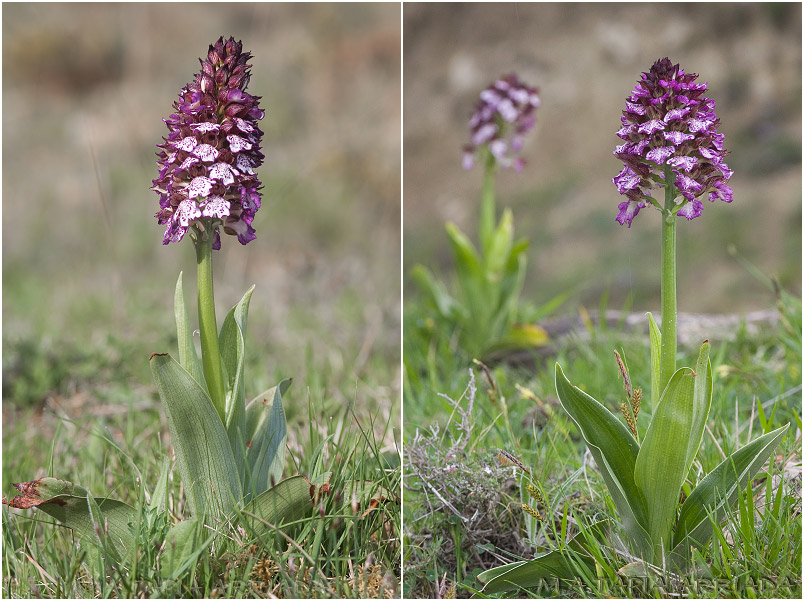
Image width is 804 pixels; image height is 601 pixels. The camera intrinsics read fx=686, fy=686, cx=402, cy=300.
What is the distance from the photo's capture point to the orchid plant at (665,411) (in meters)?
1.53

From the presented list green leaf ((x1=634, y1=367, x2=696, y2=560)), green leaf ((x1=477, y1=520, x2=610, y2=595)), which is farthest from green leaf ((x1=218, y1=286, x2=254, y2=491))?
green leaf ((x1=634, y1=367, x2=696, y2=560))

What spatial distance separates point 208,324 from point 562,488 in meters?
0.99

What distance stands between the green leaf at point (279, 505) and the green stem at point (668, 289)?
2.95 feet

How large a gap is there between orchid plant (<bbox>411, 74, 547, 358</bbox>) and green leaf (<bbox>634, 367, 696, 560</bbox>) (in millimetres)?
1690

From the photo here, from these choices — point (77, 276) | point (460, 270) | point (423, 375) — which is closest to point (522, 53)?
point (460, 270)

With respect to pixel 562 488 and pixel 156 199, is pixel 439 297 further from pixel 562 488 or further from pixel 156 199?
pixel 156 199

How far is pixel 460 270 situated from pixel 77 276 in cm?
327

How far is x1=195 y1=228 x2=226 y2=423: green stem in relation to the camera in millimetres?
1667

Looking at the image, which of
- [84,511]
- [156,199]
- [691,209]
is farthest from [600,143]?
[84,511]

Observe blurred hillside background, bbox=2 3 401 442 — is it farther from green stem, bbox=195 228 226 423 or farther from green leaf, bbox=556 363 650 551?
green leaf, bbox=556 363 650 551

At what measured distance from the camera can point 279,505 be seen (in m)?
1.68

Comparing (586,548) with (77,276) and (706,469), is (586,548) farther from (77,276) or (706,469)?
(77,276)

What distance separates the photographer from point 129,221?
5688mm

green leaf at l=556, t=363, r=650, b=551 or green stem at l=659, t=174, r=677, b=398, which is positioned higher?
green stem at l=659, t=174, r=677, b=398
